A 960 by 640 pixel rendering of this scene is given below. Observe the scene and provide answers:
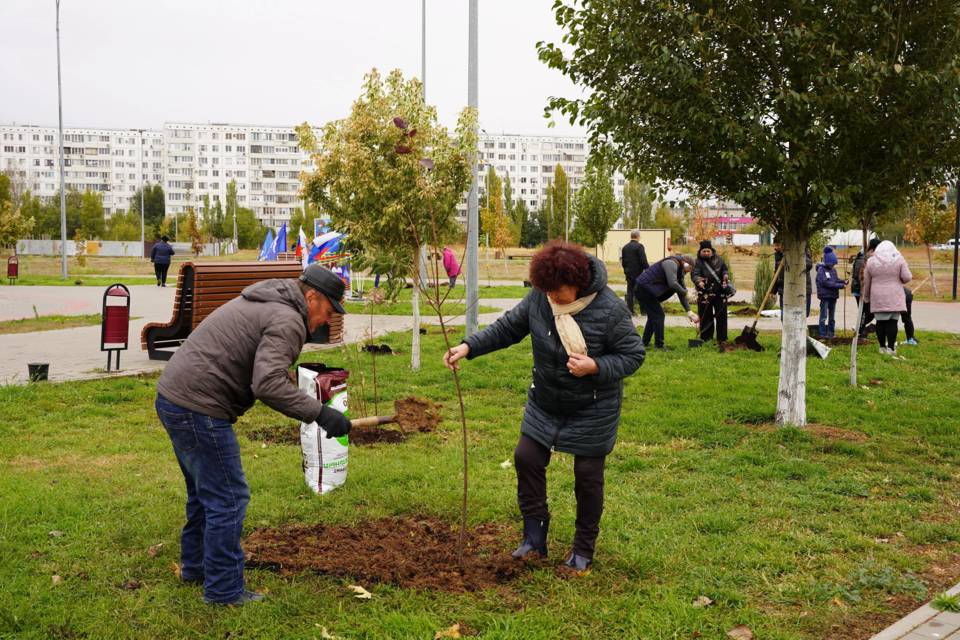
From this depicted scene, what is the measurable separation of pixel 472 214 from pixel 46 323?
9764 millimetres

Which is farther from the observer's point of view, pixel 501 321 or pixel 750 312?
pixel 750 312

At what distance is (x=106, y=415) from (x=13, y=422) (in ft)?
2.71

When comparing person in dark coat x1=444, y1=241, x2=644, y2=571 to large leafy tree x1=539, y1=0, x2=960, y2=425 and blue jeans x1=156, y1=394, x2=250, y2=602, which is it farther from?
large leafy tree x1=539, y1=0, x2=960, y2=425

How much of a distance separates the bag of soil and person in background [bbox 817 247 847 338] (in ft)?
37.8

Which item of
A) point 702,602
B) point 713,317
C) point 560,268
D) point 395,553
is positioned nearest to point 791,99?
point 560,268

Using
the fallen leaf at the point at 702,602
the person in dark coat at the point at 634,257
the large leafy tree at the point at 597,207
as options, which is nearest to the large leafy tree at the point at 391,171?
the person in dark coat at the point at 634,257

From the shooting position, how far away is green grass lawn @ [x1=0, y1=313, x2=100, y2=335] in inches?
646

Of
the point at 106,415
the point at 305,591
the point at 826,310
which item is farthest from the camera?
the point at 826,310

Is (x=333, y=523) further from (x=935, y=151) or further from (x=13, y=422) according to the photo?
(x=935, y=151)

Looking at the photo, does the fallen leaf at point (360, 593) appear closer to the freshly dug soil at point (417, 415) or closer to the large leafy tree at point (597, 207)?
the freshly dug soil at point (417, 415)

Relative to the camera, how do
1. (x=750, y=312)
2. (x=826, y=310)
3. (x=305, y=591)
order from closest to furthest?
(x=305, y=591) → (x=826, y=310) → (x=750, y=312)

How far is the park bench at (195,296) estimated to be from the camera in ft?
39.4

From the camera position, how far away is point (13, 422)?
27.4 ft

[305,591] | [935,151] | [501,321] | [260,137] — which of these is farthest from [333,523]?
[260,137]
